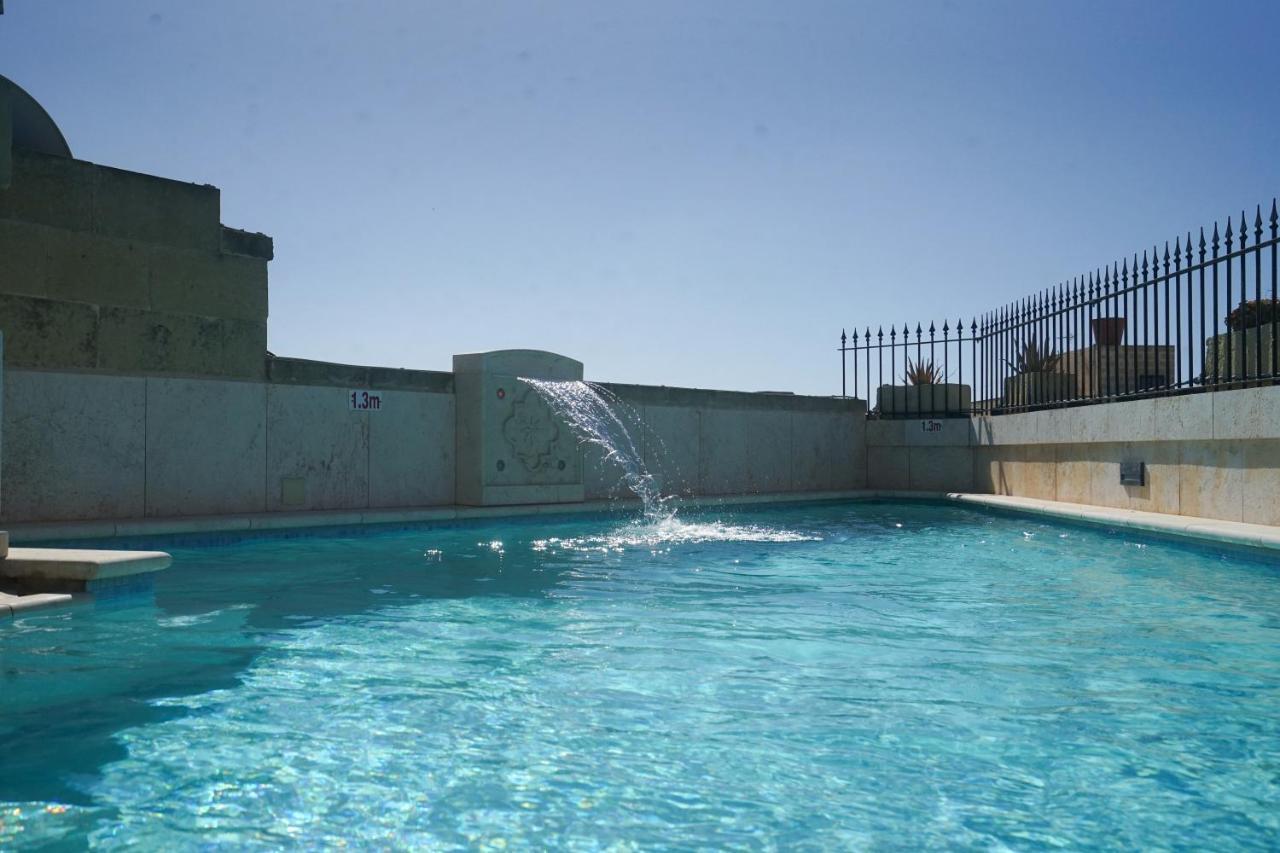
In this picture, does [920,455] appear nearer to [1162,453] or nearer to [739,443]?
[739,443]

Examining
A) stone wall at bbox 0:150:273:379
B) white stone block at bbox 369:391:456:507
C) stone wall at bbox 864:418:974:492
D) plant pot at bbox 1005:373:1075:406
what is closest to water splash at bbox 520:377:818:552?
white stone block at bbox 369:391:456:507

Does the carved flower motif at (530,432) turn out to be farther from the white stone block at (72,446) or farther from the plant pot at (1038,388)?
the plant pot at (1038,388)

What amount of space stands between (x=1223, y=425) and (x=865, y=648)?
7.08 metres

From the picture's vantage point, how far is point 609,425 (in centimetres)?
1489

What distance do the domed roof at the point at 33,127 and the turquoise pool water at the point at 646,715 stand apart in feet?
19.5


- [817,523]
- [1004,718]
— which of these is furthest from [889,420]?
[1004,718]

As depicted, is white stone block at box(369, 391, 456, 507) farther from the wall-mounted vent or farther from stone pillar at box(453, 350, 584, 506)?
the wall-mounted vent

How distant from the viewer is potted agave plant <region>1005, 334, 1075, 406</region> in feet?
48.0

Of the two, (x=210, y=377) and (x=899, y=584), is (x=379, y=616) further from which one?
(x=210, y=377)

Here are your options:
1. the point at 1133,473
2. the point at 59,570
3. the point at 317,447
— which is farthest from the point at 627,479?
the point at 59,570

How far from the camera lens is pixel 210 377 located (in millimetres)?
11102

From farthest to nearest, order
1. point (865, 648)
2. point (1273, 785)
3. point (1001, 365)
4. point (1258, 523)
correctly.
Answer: point (1001, 365) → point (1258, 523) → point (865, 648) → point (1273, 785)

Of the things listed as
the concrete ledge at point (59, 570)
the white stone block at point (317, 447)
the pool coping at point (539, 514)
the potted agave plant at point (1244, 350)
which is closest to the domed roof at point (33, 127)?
the white stone block at point (317, 447)

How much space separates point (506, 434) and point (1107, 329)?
816 cm
